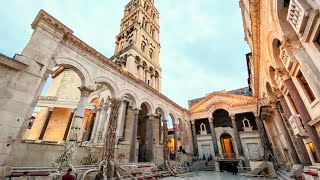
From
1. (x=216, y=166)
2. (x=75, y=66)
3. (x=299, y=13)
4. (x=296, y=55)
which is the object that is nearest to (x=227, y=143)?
(x=216, y=166)

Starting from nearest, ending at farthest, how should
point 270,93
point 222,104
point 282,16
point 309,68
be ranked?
point 309,68 < point 282,16 < point 270,93 < point 222,104

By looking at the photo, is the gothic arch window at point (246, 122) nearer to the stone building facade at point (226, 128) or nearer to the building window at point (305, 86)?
the stone building facade at point (226, 128)

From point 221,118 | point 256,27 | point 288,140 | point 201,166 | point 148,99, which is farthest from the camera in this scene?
point 221,118

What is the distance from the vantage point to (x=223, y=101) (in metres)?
20.6

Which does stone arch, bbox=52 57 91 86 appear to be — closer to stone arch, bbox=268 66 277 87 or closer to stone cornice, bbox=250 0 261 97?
stone cornice, bbox=250 0 261 97

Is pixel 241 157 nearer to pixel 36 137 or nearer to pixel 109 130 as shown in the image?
pixel 109 130

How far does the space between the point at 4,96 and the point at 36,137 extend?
11.4 metres

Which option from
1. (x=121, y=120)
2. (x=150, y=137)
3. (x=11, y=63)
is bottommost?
(x=150, y=137)

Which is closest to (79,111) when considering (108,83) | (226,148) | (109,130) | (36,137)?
(109,130)

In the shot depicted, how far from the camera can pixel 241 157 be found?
16.8 metres

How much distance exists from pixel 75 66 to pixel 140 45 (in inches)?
519

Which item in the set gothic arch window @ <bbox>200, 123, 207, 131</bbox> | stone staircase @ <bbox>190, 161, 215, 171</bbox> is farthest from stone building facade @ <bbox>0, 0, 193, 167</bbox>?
gothic arch window @ <bbox>200, 123, 207, 131</bbox>

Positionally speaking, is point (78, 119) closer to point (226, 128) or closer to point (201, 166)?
point (201, 166)

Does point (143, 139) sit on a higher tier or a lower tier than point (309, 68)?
lower
